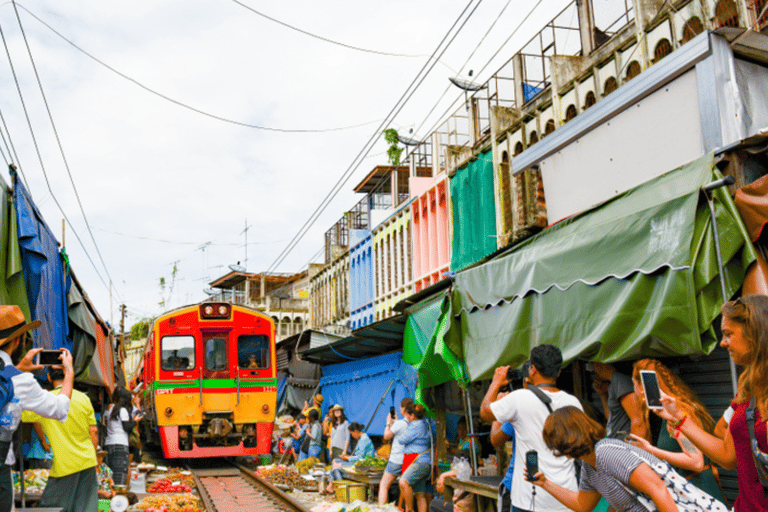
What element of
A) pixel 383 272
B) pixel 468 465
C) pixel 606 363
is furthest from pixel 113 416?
pixel 383 272

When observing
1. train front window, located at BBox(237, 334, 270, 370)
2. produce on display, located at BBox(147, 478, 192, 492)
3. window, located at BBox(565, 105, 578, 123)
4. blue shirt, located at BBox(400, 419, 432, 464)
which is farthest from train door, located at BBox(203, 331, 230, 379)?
window, located at BBox(565, 105, 578, 123)

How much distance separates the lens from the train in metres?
14.3

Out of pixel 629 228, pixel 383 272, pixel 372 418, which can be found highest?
pixel 383 272

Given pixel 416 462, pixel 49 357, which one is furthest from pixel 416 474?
pixel 49 357

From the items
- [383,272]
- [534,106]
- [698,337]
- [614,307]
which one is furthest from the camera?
[383,272]

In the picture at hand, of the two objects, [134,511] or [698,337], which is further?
[134,511]

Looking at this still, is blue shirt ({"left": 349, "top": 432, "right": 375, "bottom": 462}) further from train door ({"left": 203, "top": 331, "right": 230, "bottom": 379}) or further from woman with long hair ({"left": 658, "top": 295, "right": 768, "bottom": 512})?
woman with long hair ({"left": 658, "top": 295, "right": 768, "bottom": 512})

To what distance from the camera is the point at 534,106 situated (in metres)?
12.5

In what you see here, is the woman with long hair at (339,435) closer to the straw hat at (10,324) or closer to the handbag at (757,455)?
the straw hat at (10,324)

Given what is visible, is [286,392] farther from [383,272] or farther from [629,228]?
[629,228]

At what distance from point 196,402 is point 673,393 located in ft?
38.5

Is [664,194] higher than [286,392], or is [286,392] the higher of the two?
[664,194]

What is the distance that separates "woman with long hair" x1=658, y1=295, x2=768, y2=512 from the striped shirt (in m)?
0.33

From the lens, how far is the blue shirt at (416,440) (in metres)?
8.76
